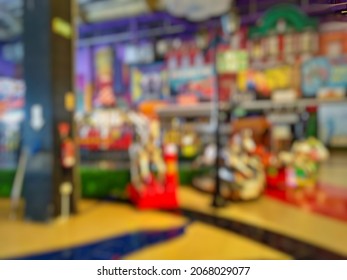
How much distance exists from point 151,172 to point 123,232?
616 millimetres

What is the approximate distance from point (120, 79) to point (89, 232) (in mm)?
1361

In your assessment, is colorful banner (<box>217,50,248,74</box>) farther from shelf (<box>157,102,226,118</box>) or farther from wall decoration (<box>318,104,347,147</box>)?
wall decoration (<box>318,104,347,147</box>)

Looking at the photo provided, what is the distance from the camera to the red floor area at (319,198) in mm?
1736

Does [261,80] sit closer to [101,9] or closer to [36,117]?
[101,9]

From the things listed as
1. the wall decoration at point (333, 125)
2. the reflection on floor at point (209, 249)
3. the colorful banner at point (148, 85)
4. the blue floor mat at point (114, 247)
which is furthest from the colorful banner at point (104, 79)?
the wall decoration at point (333, 125)

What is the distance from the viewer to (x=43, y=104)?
1.63m

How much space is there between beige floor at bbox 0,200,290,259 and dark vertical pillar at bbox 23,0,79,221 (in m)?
0.14

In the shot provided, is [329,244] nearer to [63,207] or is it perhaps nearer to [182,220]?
[182,220]

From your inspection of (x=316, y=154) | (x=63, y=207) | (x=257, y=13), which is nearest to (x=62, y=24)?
(x=63, y=207)

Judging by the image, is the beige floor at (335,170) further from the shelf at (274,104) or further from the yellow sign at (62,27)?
the yellow sign at (62,27)

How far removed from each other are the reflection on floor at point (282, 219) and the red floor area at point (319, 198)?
72 millimetres

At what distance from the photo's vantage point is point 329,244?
51.4 inches

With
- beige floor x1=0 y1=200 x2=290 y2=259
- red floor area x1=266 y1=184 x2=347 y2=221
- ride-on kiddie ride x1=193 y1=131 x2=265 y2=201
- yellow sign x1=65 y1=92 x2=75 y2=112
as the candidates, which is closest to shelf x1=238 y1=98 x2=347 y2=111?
ride-on kiddie ride x1=193 y1=131 x2=265 y2=201

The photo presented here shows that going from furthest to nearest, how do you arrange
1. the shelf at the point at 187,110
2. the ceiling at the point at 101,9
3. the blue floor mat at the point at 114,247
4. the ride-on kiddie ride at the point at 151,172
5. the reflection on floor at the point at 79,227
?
the shelf at the point at 187,110
the ride-on kiddie ride at the point at 151,172
the ceiling at the point at 101,9
the reflection on floor at the point at 79,227
the blue floor mat at the point at 114,247
